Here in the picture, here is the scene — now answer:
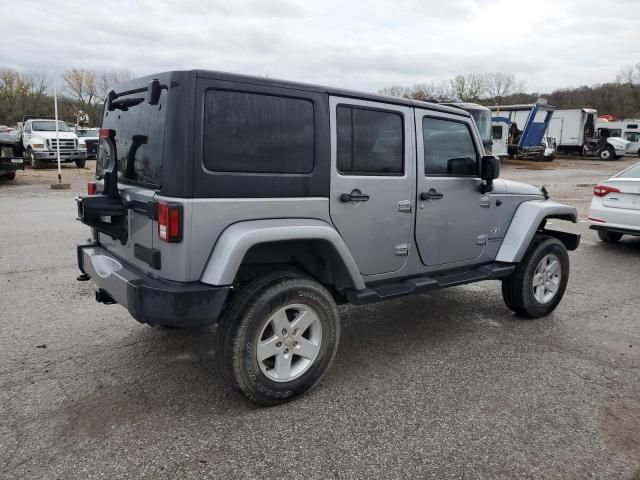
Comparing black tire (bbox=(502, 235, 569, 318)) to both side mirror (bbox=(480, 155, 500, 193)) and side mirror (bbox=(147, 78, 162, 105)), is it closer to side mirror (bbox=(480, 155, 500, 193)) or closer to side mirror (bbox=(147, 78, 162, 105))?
side mirror (bbox=(480, 155, 500, 193))

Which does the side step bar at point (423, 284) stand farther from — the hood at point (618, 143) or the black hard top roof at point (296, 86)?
the hood at point (618, 143)

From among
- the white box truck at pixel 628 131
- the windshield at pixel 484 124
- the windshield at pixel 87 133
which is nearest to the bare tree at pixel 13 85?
the windshield at pixel 87 133

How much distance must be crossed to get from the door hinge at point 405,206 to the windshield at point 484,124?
22.8m

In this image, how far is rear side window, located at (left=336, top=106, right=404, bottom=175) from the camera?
3.52 m

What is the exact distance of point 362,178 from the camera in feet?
11.8

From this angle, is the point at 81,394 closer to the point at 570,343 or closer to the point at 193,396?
the point at 193,396

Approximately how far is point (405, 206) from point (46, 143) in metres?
21.1

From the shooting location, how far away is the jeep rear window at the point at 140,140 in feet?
9.87

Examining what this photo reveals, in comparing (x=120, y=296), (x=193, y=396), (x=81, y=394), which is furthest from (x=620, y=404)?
(x=81, y=394)

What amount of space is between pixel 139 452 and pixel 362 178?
86.2 inches

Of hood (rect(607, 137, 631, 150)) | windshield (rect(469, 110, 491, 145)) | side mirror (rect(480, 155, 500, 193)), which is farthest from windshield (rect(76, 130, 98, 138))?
hood (rect(607, 137, 631, 150))

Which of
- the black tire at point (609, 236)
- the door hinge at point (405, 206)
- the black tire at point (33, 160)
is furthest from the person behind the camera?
the black tire at point (33, 160)

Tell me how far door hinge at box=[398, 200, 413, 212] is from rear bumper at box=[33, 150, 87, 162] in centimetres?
2108

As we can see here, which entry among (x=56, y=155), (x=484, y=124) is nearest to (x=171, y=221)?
(x=56, y=155)
